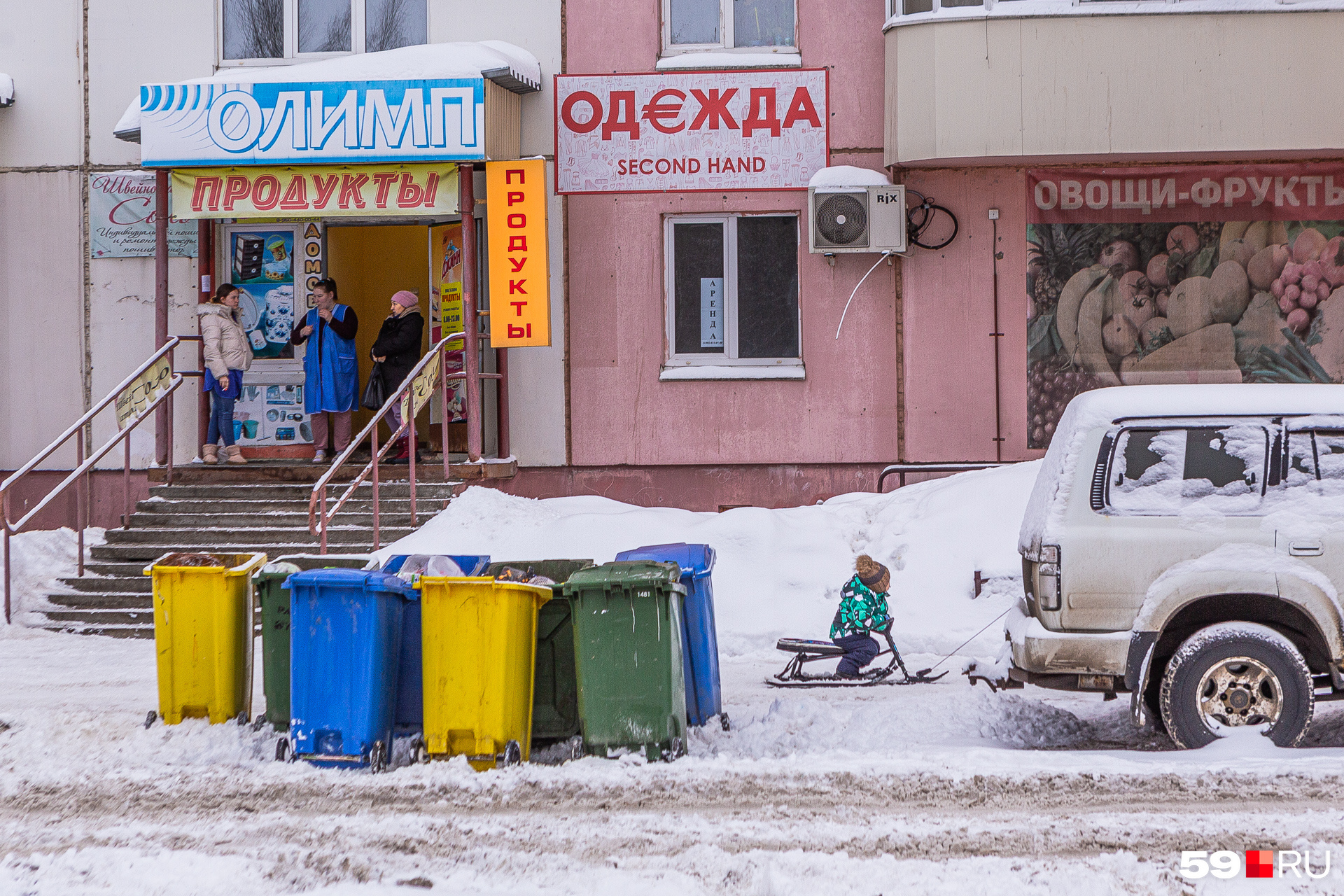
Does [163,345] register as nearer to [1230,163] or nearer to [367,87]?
[367,87]

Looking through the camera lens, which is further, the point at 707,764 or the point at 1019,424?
the point at 1019,424

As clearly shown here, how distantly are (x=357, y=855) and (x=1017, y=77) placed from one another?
941 centimetres

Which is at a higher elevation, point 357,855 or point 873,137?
point 873,137

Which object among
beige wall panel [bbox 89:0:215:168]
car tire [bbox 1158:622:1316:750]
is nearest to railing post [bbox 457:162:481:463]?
beige wall panel [bbox 89:0:215:168]

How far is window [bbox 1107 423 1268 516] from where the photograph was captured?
5891 millimetres

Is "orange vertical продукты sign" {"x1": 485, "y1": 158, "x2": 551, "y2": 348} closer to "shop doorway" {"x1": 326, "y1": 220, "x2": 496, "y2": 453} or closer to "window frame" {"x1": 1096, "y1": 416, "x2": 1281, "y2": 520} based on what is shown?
"shop doorway" {"x1": 326, "y1": 220, "x2": 496, "y2": 453}

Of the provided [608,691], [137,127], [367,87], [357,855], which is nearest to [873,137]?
[367,87]

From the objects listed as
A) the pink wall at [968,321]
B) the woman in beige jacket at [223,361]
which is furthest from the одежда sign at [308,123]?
the pink wall at [968,321]

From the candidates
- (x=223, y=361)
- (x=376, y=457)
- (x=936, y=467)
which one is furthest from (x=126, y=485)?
(x=936, y=467)

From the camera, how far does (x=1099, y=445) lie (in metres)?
5.96

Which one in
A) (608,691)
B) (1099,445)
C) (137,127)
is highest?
(137,127)

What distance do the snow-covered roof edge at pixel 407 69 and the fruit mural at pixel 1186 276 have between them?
529cm

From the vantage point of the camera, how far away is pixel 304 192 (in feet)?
38.1

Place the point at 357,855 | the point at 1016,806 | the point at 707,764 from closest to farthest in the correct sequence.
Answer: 1. the point at 357,855
2. the point at 1016,806
3. the point at 707,764
